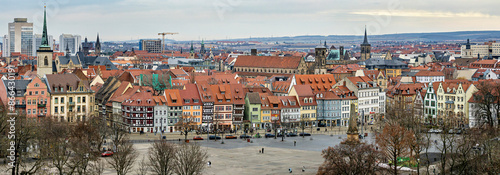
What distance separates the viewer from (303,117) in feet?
410

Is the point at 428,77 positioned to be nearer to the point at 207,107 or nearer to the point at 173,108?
the point at 207,107

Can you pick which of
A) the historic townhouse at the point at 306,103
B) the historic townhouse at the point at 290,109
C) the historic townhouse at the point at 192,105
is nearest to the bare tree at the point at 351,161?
the historic townhouse at the point at 192,105

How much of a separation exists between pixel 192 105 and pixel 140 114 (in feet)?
25.7

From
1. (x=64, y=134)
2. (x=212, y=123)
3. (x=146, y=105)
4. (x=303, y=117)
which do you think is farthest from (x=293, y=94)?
(x=64, y=134)

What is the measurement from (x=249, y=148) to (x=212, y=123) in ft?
70.2

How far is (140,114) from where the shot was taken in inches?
4478

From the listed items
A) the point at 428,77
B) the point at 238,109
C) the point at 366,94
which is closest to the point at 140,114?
the point at 238,109

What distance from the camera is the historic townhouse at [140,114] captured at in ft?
373

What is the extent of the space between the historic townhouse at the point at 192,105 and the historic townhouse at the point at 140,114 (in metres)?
4.83

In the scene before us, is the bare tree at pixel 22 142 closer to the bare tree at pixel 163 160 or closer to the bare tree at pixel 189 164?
the bare tree at pixel 163 160

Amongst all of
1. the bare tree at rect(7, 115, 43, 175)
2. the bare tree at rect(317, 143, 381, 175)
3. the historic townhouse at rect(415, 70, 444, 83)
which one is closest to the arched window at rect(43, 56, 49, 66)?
the bare tree at rect(7, 115, 43, 175)

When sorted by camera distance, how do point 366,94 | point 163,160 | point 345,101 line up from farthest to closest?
point 366,94 < point 345,101 < point 163,160

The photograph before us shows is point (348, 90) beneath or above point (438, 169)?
above

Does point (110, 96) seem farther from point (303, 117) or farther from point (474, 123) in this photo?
point (474, 123)
